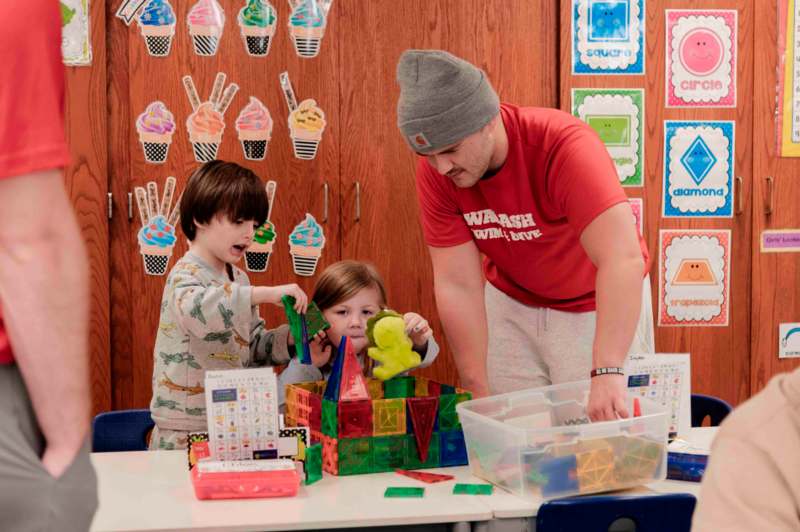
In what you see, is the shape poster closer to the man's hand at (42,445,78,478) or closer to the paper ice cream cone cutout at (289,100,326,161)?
the paper ice cream cone cutout at (289,100,326,161)

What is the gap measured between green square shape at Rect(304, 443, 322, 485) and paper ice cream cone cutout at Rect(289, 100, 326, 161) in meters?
1.73

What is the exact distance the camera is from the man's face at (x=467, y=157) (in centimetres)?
210

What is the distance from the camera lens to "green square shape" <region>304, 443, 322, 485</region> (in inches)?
75.3

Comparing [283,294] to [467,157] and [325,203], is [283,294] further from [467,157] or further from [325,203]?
[325,203]

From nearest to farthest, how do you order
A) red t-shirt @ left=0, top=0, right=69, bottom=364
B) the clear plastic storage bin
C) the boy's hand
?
red t-shirt @ left=0, top=0, right=69, bottom=364 → the clear plastic storage bin → the boy's hand

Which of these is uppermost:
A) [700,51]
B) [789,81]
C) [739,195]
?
[700,51]

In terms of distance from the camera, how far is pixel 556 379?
2.50 metres

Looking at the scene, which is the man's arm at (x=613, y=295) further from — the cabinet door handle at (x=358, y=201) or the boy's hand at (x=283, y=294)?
the cabinet door handle at (x=358, y=201)

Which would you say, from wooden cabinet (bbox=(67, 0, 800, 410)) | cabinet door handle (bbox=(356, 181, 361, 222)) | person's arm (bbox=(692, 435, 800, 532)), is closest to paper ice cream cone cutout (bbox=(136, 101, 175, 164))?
wooden cabinet (bbox=(67, 0, 800, 410))

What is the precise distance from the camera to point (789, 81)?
3664 mm

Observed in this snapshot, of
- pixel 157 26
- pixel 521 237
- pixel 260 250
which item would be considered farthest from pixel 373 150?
pixel 521 237

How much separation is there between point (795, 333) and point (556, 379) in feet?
5.39

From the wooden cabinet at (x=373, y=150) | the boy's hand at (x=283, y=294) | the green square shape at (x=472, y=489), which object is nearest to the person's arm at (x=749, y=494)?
the green square shape at (x=472, y=489)

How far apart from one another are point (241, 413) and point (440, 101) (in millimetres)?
772
